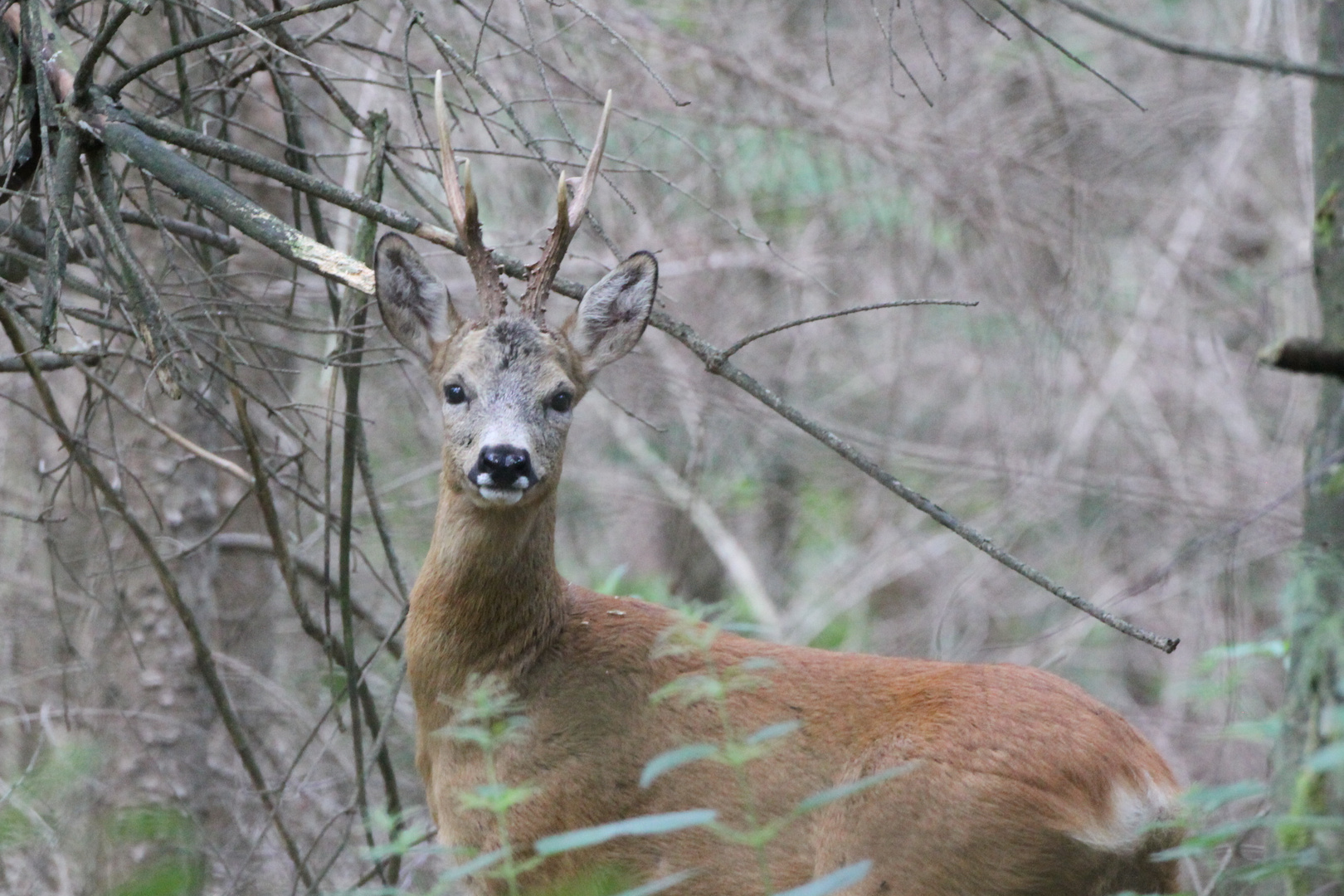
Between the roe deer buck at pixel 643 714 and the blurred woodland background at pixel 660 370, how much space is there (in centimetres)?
34

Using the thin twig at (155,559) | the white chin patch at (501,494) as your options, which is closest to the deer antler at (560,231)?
the white chin patch at (501,494)

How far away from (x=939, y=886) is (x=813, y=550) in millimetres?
8744

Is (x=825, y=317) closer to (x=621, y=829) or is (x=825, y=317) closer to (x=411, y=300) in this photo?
(x=621, y=829)

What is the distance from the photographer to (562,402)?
511cm

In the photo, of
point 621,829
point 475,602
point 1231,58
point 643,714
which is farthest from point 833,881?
point 475,602

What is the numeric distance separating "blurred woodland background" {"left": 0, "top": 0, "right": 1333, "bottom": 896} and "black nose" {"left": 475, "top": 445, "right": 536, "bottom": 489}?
0.52 meters

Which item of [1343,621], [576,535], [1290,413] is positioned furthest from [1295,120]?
[1343,621]

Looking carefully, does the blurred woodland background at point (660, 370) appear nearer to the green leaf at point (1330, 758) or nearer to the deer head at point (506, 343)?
the deer head at point (506, 343)

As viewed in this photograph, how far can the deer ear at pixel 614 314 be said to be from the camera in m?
5.22

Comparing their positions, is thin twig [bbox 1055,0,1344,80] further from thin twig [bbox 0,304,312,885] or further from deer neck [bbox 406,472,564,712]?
thin twig [bbox 0,304,312,885]

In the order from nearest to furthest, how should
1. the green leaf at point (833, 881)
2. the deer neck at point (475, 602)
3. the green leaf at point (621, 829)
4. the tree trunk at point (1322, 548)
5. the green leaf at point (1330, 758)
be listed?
the green leaf at point (1330, 758) → the green leaf at point (833, 881) → the green leaf at point (621, 829) → the tree trunk at point (1322, 548) → the deer neck at point (475, 602)

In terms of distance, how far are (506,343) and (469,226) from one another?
19.5 inches

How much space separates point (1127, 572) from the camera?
11.0 m

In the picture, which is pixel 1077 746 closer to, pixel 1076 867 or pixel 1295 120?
pixel 1076 867
